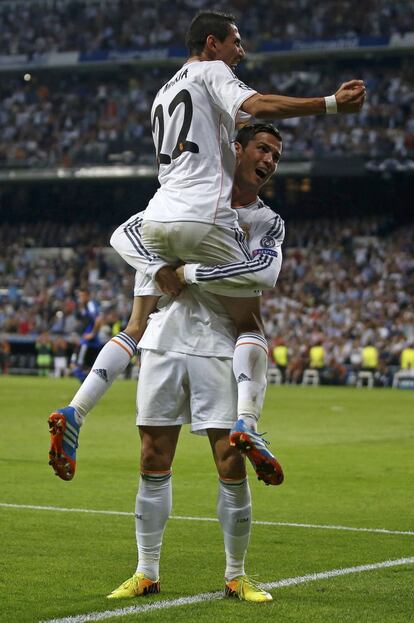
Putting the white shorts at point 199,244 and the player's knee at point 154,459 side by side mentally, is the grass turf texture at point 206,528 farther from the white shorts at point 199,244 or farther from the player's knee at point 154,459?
the white shorts at point 199,244

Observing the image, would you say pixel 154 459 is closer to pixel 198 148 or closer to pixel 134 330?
pixel 134 330

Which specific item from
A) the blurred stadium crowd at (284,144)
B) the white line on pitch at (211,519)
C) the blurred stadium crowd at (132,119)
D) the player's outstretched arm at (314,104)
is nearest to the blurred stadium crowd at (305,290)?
the blurred stadium crowd at (284,144)

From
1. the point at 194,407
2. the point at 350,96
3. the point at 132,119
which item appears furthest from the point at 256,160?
the point at 132,119

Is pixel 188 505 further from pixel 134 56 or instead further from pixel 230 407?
pixel 134 56

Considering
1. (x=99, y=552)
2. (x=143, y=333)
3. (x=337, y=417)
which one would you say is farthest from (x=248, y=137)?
(x=337, y=417)

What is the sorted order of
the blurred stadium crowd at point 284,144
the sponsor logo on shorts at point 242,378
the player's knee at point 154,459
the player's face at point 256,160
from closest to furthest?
the sponsor logo on shorts at point 242,378, the player's knee at point 154,459, the player's face at point 256,160, the blurred stadium crowd at point 284,144

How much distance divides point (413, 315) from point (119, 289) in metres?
11.4

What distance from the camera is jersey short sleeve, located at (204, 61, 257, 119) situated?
18.1ft

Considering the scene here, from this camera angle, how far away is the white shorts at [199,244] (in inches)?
227

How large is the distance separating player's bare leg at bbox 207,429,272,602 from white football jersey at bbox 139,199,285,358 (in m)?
0.46

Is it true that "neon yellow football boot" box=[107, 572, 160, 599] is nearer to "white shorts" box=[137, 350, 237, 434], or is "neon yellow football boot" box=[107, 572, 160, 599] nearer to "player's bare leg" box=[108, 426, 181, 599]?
"player's bare leg" box=[108, 426, 181, 599]

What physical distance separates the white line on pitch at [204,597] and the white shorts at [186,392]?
811mm

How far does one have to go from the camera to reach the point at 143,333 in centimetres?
620

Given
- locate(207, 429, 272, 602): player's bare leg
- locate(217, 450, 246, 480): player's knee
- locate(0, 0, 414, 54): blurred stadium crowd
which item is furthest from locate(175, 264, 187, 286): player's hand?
locate(0, 0, 414, 54): blurred stadium crowd
